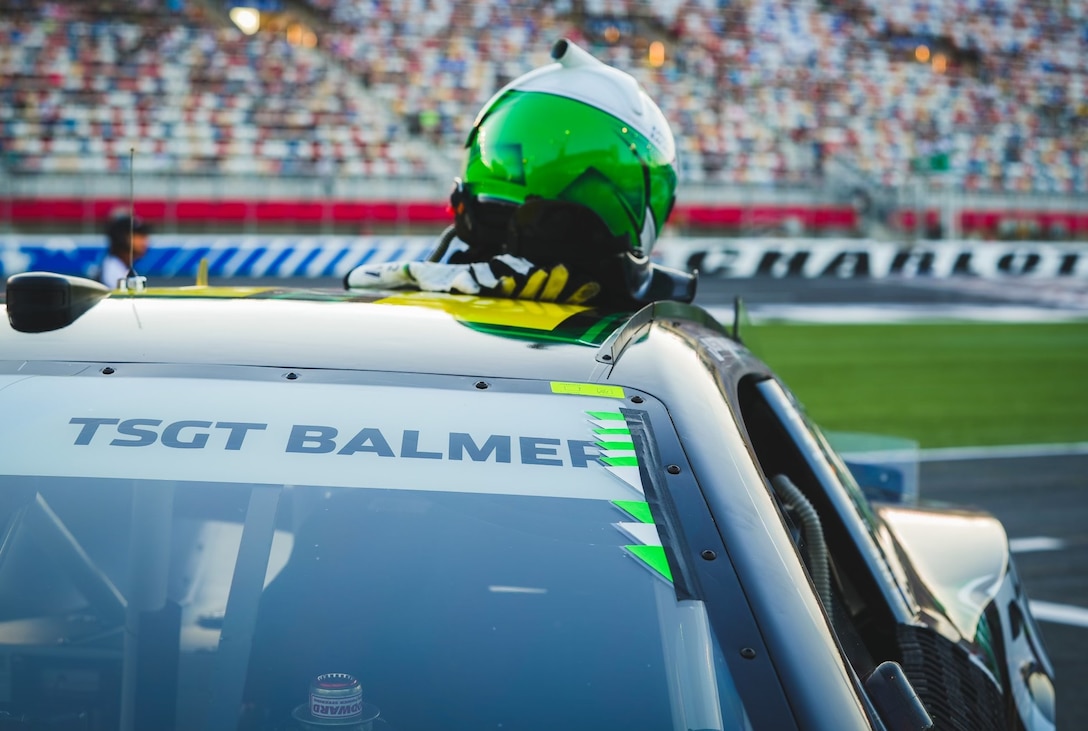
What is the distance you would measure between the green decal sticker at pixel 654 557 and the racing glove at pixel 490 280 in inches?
39.2

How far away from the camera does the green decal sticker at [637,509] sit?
1.61 metres

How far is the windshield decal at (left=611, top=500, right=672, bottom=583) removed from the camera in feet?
5.17

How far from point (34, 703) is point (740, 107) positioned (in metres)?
32.5

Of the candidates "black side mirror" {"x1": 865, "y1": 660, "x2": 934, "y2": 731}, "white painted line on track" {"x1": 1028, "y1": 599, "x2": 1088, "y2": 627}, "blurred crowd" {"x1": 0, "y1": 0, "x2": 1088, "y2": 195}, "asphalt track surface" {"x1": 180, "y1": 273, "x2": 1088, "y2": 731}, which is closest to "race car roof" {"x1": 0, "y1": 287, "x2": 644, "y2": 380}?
"black side mirror" {"x1": 865, "y1": 660, "x2": 934, "y2": 731}

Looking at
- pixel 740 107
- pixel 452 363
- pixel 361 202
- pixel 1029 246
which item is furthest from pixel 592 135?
pixel 740 107

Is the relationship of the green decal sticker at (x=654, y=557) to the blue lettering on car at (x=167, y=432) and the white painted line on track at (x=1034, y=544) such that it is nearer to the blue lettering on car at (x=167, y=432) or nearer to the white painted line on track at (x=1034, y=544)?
the blue lettering on car at (x=167, y=432)

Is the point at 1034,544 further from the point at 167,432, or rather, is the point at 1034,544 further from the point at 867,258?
the point at 867,258

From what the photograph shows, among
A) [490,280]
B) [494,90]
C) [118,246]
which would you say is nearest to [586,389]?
[490,280]

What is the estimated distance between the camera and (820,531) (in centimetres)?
250

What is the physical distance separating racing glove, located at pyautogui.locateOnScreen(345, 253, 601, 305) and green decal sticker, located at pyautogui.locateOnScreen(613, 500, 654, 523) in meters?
0.94

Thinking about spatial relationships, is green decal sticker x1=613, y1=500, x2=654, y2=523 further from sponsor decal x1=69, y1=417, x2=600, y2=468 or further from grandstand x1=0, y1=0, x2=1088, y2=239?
grandstand x1=0, y1=0, x2=1088, y2=239

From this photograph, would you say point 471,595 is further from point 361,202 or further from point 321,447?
point 361,202

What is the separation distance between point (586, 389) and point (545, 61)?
30036 mm

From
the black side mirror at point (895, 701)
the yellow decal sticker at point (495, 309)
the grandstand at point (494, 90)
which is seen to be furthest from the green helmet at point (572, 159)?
the grandstand at point (494, 90)
